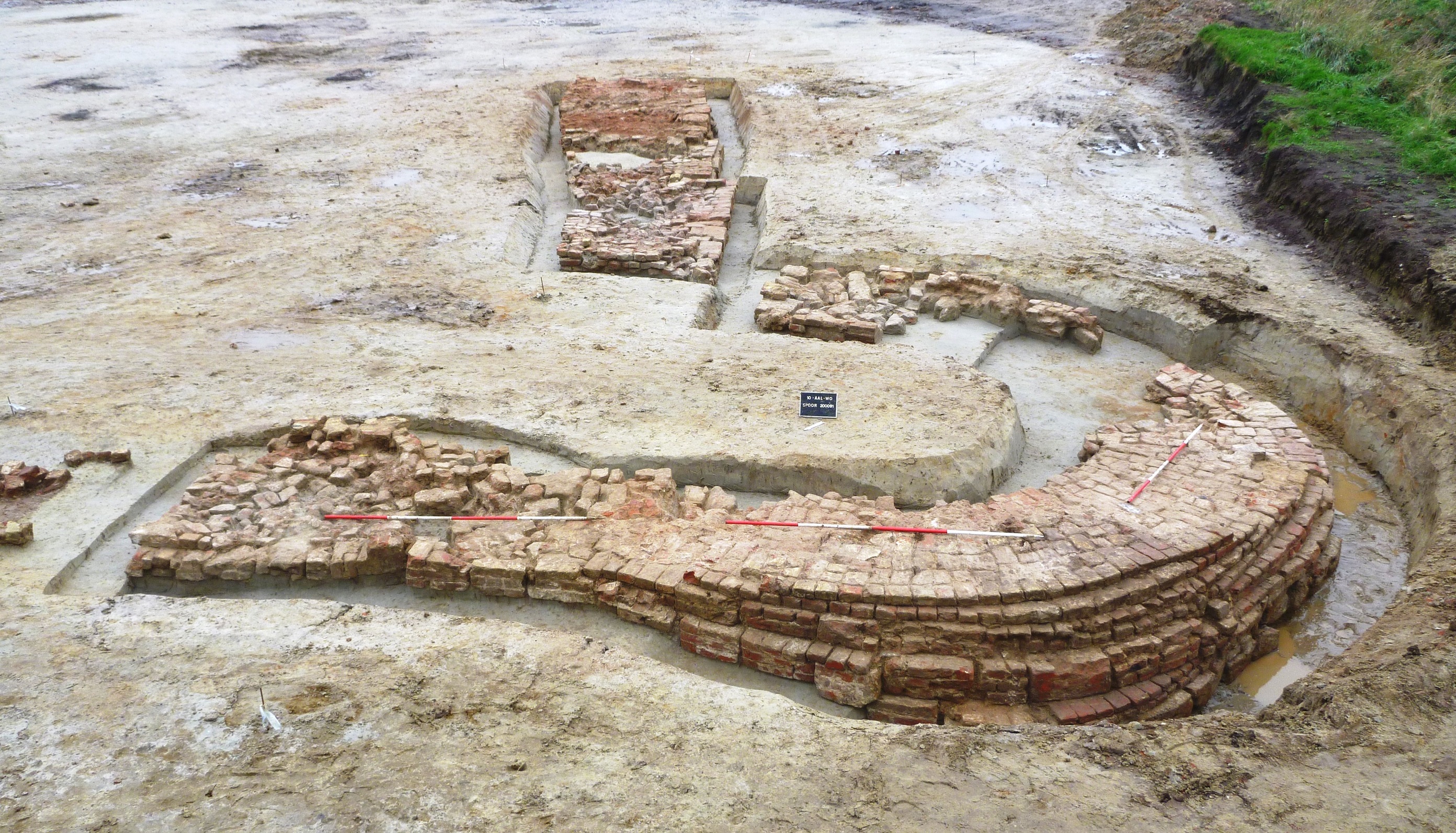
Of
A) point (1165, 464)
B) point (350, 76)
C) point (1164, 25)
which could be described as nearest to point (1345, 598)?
point (1165, 464)

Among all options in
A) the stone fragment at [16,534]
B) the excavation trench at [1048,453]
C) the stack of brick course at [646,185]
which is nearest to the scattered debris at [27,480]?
the stone fragment at [16,534]

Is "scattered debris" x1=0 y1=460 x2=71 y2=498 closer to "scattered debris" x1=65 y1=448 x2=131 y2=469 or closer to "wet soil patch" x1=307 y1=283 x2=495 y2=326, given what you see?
"scattered debris" x1=65 y1=448 x2=131 y2=469

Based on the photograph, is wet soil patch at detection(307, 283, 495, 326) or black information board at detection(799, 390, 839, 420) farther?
wet soil patch at detection(307, 283, 495, 326)

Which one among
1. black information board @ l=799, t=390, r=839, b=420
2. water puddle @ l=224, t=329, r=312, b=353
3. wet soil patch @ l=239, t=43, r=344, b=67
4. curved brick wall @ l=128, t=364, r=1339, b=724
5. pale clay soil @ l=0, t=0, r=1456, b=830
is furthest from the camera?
wet soil patch @ l=239, t=43, r=344, b=67

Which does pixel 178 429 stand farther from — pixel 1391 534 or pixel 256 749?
pixel 1391 534

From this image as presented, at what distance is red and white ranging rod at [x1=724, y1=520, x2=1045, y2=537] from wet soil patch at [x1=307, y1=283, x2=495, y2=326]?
3350mm

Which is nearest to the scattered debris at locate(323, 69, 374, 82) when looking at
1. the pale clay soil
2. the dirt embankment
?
the pale clay soil

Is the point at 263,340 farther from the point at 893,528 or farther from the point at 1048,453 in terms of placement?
the point at 1048,453

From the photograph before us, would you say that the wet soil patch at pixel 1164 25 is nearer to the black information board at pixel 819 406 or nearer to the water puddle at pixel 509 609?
the black information board at pixel 819 406

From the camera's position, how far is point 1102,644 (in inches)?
182

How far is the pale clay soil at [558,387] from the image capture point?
11.5 feet

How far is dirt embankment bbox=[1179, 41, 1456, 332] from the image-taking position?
7375 millimetres

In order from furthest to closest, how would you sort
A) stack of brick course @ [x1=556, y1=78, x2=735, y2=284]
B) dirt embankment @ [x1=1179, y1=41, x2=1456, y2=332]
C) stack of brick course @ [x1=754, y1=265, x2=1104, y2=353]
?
stack of brick course @ [x1=556, y1=78, x2=735, y2=284] < stack of brick course @ [x1=754, y1=265, x2=1104, y2=353] < dirt embankment @ [x1=1179, y1=41, x2=1456, y2=332]

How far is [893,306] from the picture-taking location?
836cm
